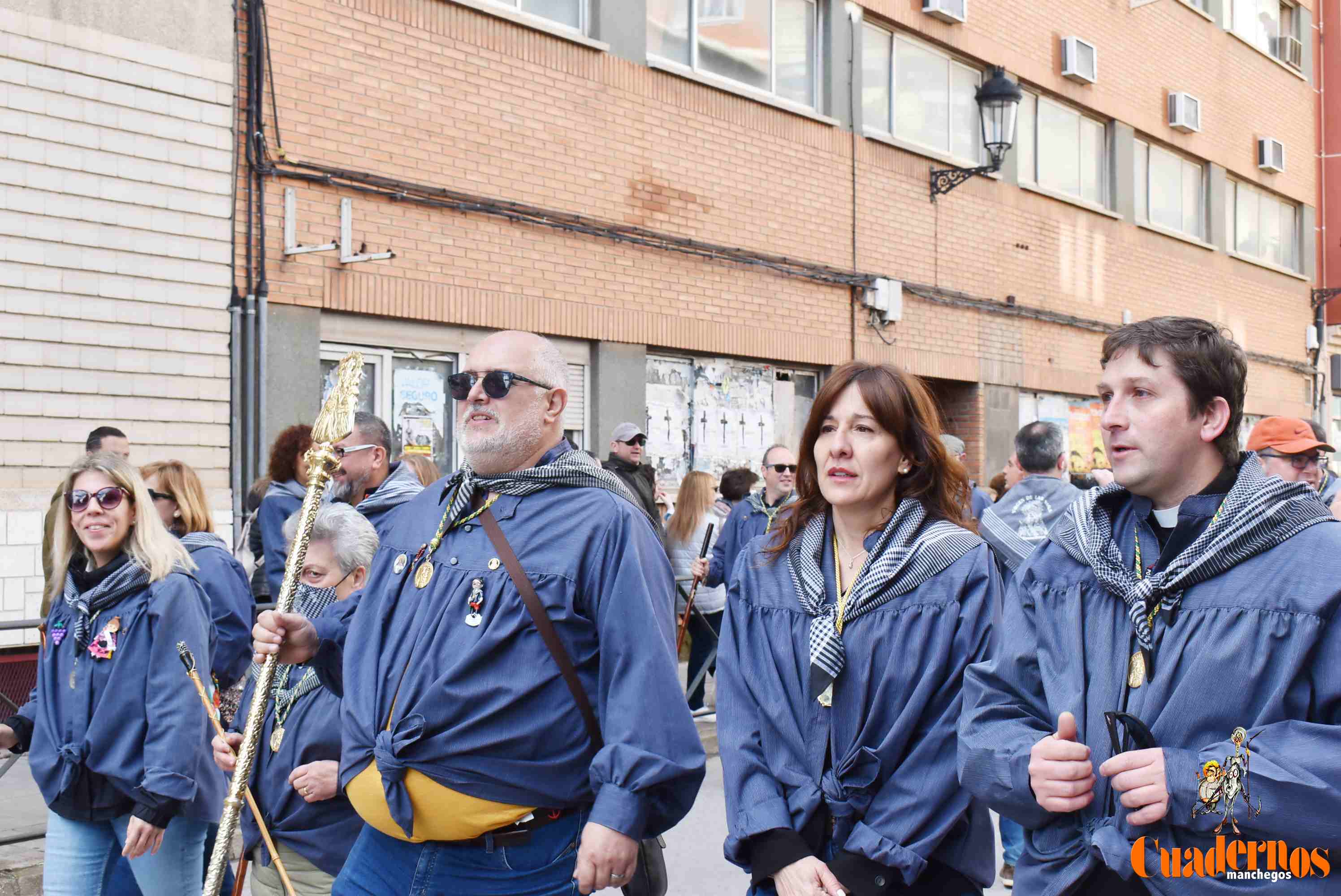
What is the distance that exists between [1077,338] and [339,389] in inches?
608

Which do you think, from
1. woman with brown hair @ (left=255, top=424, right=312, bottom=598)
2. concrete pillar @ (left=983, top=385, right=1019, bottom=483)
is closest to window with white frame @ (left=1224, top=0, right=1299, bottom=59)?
concrete pillar @ (left=983, top=385, right=1019, bottom=483)

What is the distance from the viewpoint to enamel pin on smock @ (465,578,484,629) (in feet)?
10.3

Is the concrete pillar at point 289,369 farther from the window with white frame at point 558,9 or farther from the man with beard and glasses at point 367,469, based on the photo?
the man with beard and glasses at point 367,469

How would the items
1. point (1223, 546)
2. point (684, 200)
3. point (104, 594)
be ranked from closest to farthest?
point (1223, 546), point (104, 594), point (684, 200)

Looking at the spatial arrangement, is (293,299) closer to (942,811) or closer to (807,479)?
(807,479)

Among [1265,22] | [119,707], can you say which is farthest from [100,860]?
[1265,22]

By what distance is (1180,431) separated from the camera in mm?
2691

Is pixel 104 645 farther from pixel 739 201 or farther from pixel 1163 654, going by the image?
pixel 739 201

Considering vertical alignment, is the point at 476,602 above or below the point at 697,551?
above

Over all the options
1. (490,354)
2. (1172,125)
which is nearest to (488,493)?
(490,354)

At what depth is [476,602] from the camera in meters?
3.17

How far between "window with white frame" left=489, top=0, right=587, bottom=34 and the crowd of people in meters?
7.73

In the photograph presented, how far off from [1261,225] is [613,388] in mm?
14807

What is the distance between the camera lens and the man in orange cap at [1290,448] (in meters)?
7.03
